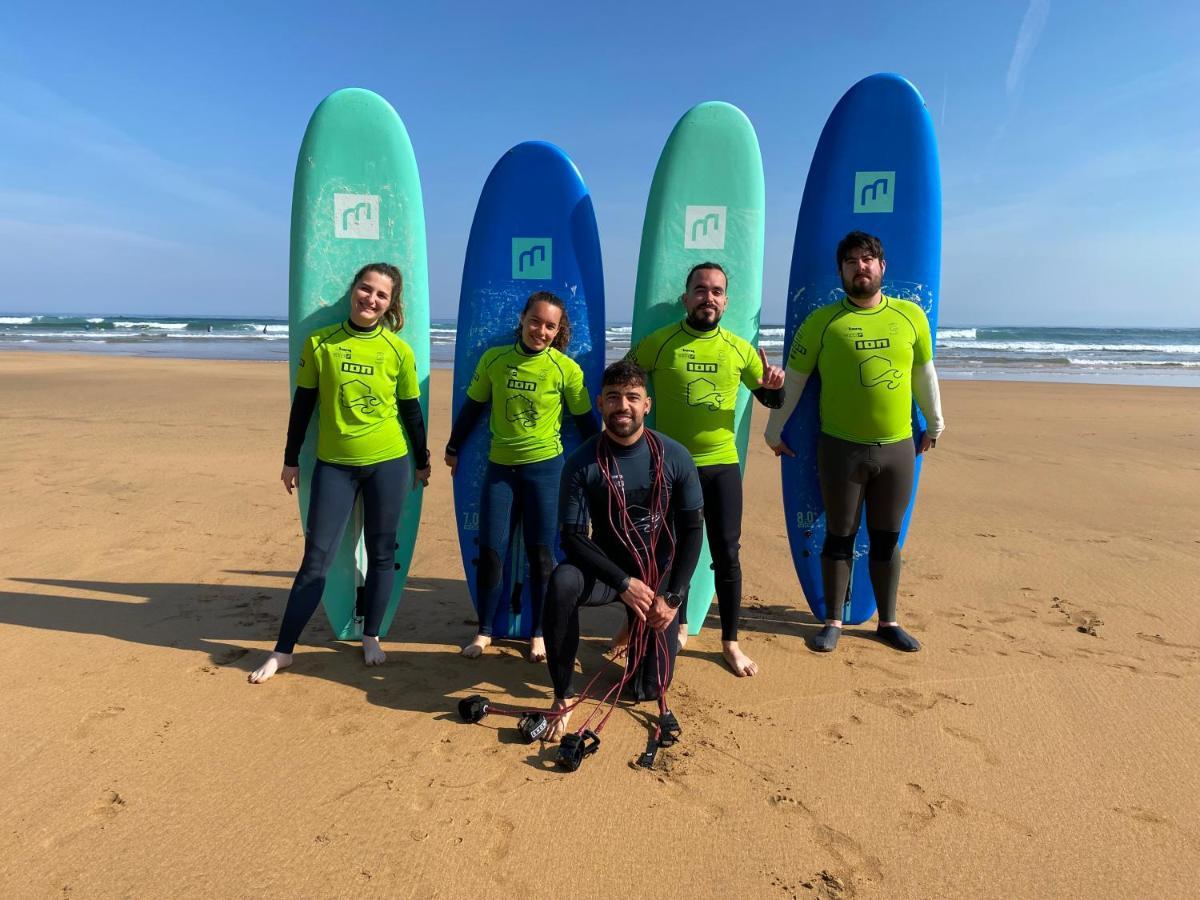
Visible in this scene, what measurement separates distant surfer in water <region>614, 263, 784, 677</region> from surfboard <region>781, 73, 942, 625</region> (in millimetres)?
672

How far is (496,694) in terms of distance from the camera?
2.44 meters

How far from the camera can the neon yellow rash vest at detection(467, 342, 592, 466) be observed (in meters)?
2.61

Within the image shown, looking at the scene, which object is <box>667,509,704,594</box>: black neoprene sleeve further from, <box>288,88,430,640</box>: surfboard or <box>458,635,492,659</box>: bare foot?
<box>288,88,430,640</box>: surfboard

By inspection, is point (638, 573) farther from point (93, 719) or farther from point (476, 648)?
point (93, 719)

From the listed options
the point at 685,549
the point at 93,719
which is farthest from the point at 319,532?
the point at 685,549

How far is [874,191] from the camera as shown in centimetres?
319

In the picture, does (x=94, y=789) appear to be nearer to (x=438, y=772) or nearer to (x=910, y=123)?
(x=438, y=772)

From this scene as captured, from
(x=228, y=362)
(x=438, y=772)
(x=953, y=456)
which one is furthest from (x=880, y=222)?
(x=228, y=362)

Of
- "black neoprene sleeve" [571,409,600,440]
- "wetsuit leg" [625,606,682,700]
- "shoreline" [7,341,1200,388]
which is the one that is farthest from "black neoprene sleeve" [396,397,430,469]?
"shoreline" [7,341,1200,388]

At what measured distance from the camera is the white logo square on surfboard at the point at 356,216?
121 inches

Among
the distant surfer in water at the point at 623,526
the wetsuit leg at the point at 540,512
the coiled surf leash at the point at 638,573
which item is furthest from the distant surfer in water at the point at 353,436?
the distant surfer in water at the point at 623,526

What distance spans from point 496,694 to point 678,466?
3.37ft

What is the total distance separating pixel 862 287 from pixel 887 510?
86 cm

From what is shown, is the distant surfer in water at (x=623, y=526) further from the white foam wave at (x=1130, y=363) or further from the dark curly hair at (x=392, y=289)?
the white foam wave at (x=1130, y=363)
